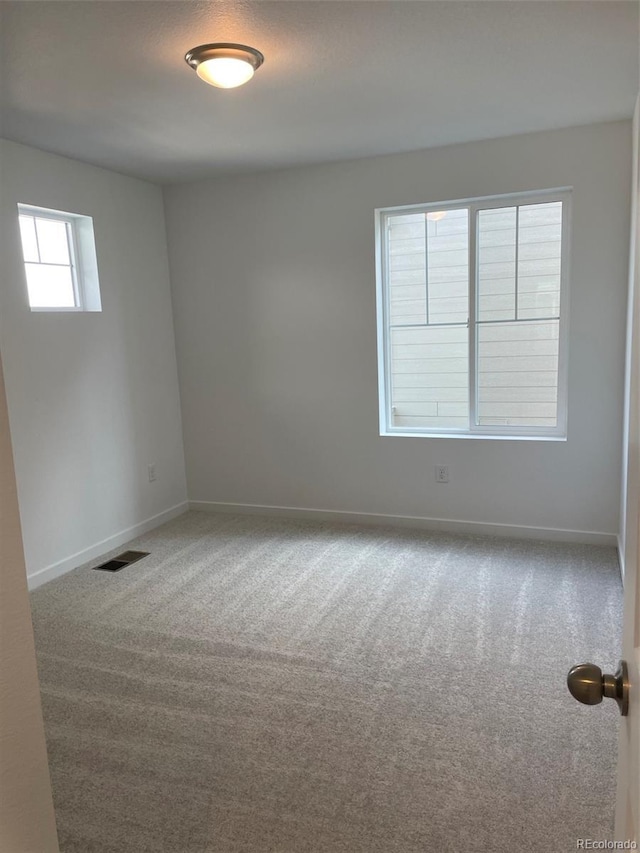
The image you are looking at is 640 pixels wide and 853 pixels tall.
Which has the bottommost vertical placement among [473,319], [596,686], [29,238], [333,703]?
[333,703]

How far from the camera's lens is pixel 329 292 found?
4.22m

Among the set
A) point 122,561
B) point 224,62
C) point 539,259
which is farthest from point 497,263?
point 122,561

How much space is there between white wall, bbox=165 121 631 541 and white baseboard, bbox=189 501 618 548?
4cm

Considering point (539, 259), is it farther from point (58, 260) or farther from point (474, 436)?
point (58, 260)

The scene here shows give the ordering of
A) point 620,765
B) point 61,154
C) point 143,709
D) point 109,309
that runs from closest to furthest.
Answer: point 620,765
point 143,709
point 61,154
point 109,309

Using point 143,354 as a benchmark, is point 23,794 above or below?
below

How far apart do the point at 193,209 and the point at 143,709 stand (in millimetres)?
3496

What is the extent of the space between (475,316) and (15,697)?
3.64 metres

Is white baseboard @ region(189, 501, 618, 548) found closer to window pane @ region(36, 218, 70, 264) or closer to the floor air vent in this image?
the floor air vent

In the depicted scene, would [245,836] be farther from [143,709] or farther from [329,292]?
[329,292]

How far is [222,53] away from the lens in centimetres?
228

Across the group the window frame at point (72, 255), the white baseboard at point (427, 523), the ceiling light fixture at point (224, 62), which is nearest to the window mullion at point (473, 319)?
the white baseboard at point (427, 523)

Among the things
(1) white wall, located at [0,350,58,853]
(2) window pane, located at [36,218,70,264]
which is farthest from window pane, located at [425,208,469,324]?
(1) white wall, located at [0,350,58,853]

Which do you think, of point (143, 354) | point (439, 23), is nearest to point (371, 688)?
point (439, 23)
